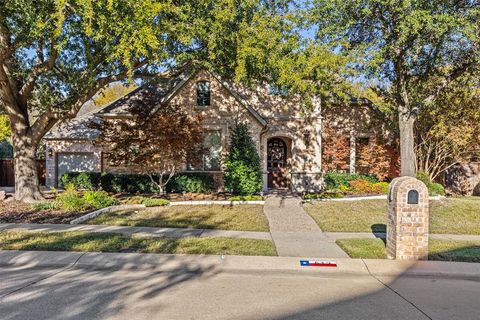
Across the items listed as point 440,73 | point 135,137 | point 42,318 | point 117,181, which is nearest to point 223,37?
point 135,137

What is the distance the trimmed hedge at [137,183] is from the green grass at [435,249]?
31.0 feet

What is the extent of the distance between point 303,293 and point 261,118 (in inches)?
486

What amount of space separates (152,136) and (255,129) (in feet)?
17.7

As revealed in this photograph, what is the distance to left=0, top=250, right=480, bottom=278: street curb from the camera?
635 cm

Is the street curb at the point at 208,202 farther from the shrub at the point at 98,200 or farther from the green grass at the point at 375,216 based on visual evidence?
the shrub at the point at 98,200

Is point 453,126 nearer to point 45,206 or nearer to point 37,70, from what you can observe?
point 45,206

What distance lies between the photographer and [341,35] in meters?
14.8

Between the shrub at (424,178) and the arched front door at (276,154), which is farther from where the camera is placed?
the arched front door at (276,154)

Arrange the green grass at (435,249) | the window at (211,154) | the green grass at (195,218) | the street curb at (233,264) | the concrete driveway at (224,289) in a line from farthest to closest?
1. the window at (211,154)
2. the green grass at (195,218)
3. the green grass at (435,249)
4. the street curb at (233,264)
5. the concrete driveway at (224,289)

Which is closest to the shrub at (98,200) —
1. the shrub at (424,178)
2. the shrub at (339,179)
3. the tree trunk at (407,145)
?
the shrub at (339,179)

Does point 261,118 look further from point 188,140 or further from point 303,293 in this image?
point 303,293

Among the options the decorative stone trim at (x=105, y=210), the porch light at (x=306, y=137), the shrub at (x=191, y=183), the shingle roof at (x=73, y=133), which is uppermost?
the shingle roof at (x=73, y=133)

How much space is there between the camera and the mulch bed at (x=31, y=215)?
10125mm

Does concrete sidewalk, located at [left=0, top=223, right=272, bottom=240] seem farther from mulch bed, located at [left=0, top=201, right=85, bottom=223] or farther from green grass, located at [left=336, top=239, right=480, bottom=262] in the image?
green grass, located at [left=336, top=239, right=480, bottom=262]
